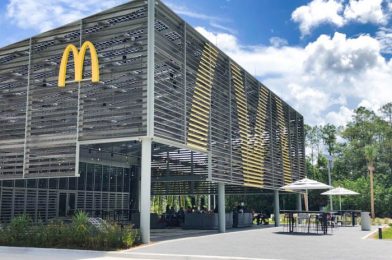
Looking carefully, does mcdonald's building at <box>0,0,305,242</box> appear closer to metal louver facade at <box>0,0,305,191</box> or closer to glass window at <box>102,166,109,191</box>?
metal louver facade at <box>0,0,305,191</box>

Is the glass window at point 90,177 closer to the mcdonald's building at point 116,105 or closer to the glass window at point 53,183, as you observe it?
the mcdonald's building at point 116,105

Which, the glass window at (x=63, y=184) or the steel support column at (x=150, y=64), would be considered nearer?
the steel support column at (x=150, y=64)

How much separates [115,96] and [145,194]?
3632mm

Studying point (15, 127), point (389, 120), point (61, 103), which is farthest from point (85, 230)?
point (389, 120)

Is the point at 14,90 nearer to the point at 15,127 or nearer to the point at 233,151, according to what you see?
the point at 15,127

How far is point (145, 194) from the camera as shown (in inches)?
589

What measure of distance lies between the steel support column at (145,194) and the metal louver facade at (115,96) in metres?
0.62

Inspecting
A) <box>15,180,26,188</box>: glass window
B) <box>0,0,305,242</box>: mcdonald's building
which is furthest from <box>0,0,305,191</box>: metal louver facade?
<box>15,180,26,188</box>: glass window

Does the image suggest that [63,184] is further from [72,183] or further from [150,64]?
[150,64]

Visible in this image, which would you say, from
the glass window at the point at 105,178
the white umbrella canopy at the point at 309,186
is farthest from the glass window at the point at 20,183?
the white umbrella canopy at the point at 309,186

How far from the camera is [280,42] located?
843 inches

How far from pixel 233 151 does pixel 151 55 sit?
26.9 ft

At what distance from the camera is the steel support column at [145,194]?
48.7ft

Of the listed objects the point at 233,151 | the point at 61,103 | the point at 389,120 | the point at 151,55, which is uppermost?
the point at 389,120
